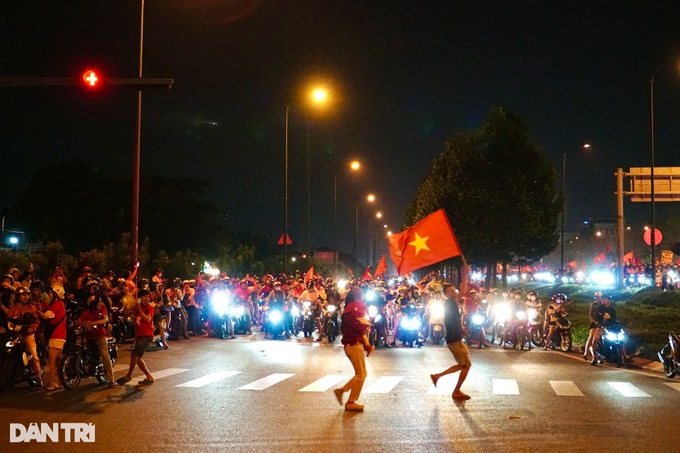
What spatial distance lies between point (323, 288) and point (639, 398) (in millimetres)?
18403

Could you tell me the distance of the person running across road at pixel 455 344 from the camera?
44.9ft

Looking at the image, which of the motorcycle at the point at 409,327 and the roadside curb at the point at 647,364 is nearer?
the roadside curb at the point at 647,364

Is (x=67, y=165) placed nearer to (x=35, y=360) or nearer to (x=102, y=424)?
(x=35, y=360)

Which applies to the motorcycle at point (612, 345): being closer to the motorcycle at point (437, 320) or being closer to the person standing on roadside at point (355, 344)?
the motorcycle at point (437, 320)

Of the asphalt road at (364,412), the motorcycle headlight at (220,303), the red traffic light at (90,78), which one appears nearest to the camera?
the asphalt road at (364,412)

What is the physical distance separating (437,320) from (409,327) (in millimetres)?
1361

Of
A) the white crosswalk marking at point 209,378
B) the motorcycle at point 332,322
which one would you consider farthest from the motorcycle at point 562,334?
the white crosswalk marking at point 209,378

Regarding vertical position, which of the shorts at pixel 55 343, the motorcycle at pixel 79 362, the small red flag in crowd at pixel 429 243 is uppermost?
the small red flag in crowd at pixel 429 243

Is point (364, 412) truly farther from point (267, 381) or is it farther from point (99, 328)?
point (99, 328)

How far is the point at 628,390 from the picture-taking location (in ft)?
50.1

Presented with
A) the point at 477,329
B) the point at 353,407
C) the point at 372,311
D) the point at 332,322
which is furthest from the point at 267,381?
the point at 477,329

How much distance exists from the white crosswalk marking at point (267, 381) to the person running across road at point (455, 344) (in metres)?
3.37

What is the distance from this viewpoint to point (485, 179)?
50.1 metres

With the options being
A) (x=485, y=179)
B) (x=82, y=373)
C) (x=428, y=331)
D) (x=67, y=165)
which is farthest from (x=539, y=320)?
(x=67, y=165)
